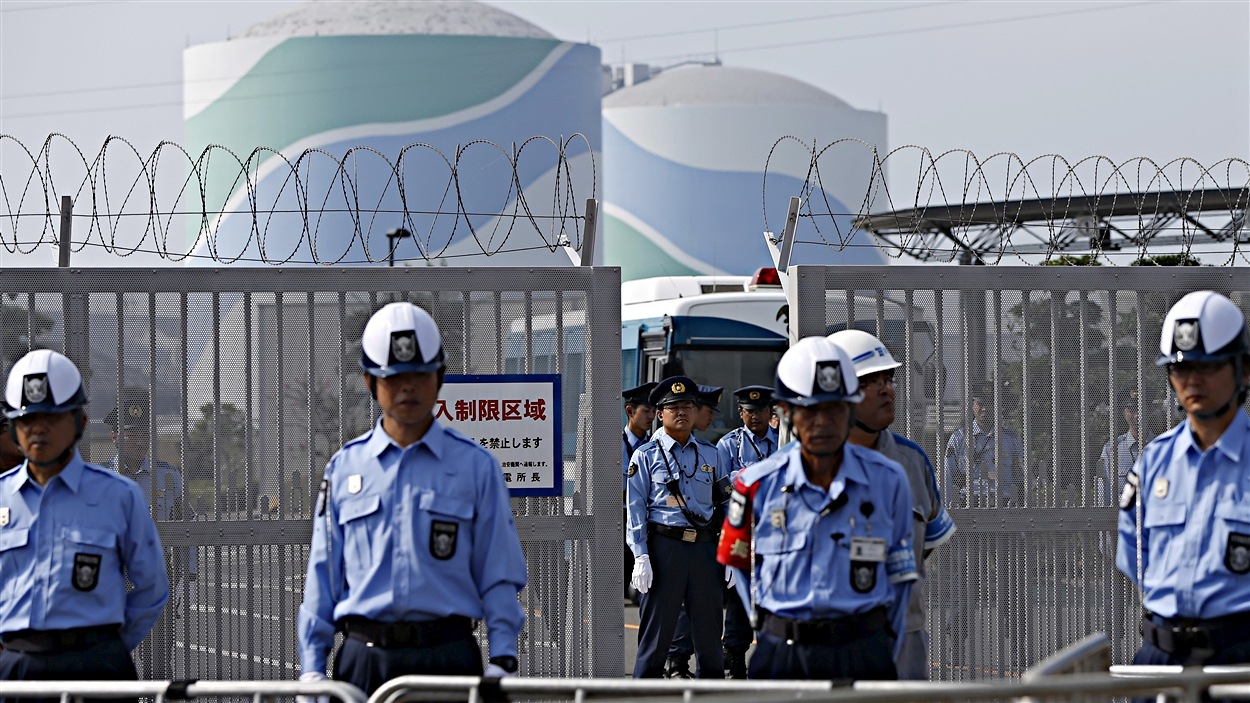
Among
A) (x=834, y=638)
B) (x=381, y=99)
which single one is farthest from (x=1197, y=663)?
(x=381, y=99)

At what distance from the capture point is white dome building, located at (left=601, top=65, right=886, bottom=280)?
6850 cm

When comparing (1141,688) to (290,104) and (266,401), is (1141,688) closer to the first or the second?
(266,401)

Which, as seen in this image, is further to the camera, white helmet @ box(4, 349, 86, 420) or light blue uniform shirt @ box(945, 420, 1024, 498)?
light blue uniform shirt @ box(945, 420, 1024, 498)

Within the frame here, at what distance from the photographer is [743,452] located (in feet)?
40.0

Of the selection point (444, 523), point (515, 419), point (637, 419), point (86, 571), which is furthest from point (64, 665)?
point (637, 419)

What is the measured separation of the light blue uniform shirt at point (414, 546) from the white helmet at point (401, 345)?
9.6 inches

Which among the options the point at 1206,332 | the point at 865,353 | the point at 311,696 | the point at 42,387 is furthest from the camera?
the point at 865,353

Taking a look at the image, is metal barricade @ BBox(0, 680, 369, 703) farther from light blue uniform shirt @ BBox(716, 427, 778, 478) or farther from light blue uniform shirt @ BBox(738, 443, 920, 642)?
light blue uniform shirt @ BBox(716, 427, 778, 478)

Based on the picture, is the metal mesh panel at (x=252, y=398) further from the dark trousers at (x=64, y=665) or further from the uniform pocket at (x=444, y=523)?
the uniform pocket at (x=444, y=523)

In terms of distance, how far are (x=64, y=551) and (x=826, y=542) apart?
267cm

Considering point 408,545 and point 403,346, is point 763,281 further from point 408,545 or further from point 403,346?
point 408,545

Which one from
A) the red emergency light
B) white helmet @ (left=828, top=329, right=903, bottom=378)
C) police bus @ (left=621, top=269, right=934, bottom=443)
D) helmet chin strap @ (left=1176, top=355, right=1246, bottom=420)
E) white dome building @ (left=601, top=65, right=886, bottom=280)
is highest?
white dome building @ (left=601, top=65, right=886, bottom=280)

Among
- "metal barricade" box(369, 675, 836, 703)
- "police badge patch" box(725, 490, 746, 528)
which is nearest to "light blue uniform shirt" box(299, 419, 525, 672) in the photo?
"metal barricade" box(369, 675, 836, 703)

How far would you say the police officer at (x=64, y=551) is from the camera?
18.5ft
